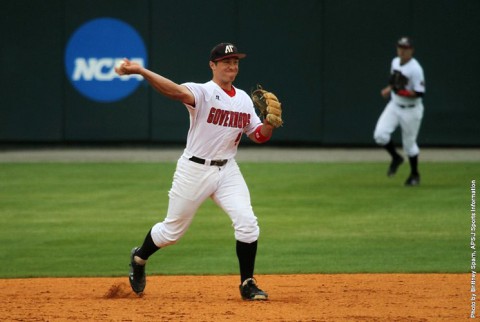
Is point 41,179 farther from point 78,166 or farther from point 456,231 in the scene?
point 456,231

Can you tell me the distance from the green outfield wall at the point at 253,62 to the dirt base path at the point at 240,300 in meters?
12.2

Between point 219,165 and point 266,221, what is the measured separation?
4857 mm

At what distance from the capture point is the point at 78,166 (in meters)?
18.8

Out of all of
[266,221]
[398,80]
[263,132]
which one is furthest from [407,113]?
[263,132]

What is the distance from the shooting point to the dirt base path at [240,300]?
23.8 ft

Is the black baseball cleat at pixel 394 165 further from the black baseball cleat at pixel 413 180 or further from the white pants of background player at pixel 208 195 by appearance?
the white pants of background player at pixel 208 195

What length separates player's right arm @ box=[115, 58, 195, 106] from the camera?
24.0ft

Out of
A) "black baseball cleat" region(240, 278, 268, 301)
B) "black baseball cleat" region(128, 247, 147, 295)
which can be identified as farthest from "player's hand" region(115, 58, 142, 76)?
"black baseball cleat" region(240, 278, 268, 301)

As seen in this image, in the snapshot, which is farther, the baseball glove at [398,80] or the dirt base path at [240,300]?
the baseball glove at [398,80]

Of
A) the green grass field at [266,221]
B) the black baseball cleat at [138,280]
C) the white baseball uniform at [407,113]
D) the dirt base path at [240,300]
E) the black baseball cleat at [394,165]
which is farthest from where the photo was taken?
the black baseball cleat at [394,165]

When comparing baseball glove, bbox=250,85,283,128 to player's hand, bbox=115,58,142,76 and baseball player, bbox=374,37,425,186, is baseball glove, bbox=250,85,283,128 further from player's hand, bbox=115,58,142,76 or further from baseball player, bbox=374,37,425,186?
baseball player, bbox=374,37,425,186

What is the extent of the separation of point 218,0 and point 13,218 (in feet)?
31.3

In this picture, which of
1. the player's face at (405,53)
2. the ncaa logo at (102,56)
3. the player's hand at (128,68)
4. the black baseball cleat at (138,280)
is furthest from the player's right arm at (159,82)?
the ncaa logo at (102,56)

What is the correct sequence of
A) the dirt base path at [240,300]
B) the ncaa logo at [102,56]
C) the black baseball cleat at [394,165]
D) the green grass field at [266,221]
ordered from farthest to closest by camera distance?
the ncaa logo at [102,56]
the black baseball cleat at [394,165]
the green grass field at [266,221]
the dirt base path at [240,300]
